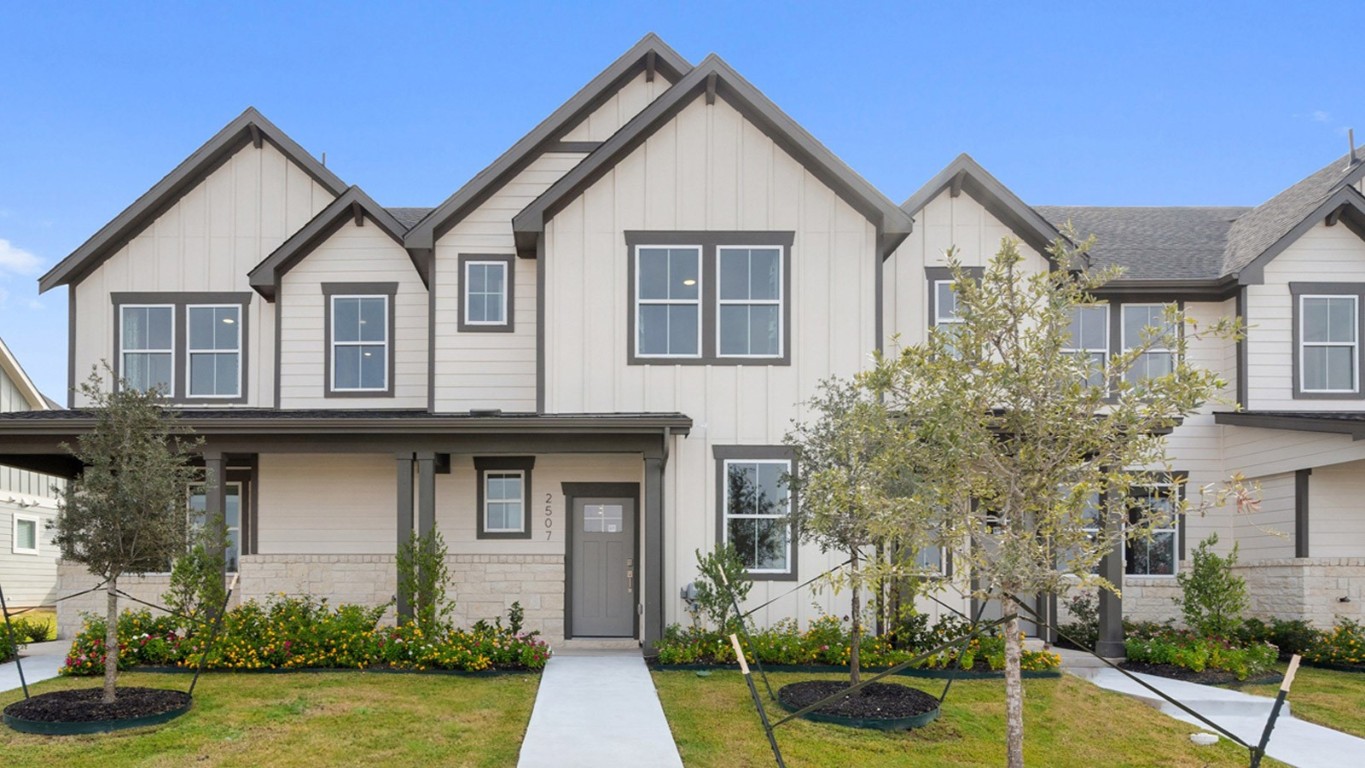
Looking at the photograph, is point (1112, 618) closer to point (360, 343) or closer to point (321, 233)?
point (360, 343)

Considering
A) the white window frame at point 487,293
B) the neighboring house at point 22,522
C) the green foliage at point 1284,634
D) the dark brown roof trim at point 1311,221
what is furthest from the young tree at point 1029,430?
the neighboring house at point 22,522

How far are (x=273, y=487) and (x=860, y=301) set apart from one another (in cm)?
883

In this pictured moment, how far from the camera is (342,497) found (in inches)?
615

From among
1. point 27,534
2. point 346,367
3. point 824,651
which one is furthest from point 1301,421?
point 27,534

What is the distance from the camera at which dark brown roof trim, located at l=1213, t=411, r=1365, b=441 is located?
1362 cm

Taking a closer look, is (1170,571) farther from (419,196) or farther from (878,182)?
(419,196)

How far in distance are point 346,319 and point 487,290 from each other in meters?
2.47

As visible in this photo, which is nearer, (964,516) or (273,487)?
(964,516)

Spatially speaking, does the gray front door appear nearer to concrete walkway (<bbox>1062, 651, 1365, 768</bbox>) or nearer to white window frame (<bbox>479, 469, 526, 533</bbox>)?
white window frame (<bbox>479, 469, 526, 533</bbox>)

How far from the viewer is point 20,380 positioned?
2580cm

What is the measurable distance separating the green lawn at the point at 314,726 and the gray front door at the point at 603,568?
3123 millimetres

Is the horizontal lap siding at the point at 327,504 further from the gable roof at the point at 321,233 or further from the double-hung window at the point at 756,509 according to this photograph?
the double-hung window at the point at 756,509

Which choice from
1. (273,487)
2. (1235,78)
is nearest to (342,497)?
(273,487)

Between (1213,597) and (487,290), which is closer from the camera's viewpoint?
(1213,597)
